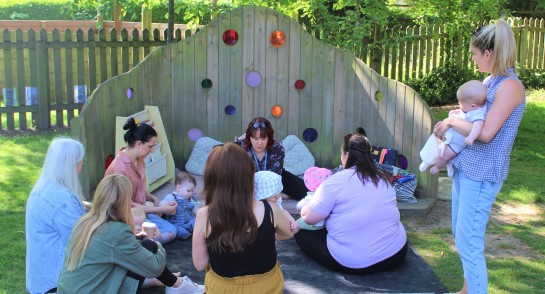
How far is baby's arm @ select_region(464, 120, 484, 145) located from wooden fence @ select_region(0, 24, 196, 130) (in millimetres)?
7334

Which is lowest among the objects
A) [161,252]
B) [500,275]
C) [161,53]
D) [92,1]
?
[500,275]

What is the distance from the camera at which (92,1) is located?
1043 cm

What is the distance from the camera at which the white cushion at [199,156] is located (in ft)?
26.5

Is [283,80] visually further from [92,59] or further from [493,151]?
[493,151]

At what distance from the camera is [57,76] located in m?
10.4

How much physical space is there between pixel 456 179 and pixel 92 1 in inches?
296

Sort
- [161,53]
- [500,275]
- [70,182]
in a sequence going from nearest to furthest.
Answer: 1. [70,182]
2. [500,275]
3. [161,53]

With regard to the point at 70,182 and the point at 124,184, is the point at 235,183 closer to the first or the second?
the point at 124,184

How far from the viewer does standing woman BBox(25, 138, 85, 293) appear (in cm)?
429

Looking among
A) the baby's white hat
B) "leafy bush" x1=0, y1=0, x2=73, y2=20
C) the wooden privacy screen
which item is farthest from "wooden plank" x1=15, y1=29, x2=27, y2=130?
"leafy bush" x1=0, y1=0, x2=73, y2=20

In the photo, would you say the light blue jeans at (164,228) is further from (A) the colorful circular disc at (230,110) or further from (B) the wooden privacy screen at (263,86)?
(A) the colorful circular disc at (230,110)

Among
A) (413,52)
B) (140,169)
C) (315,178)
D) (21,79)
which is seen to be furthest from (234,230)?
(413,52)

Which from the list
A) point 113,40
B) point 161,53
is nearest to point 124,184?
point 161,53

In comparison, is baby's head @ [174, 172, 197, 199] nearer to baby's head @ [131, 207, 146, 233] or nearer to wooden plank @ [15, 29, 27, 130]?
baby's head @ [131, 207, 146, 233]
